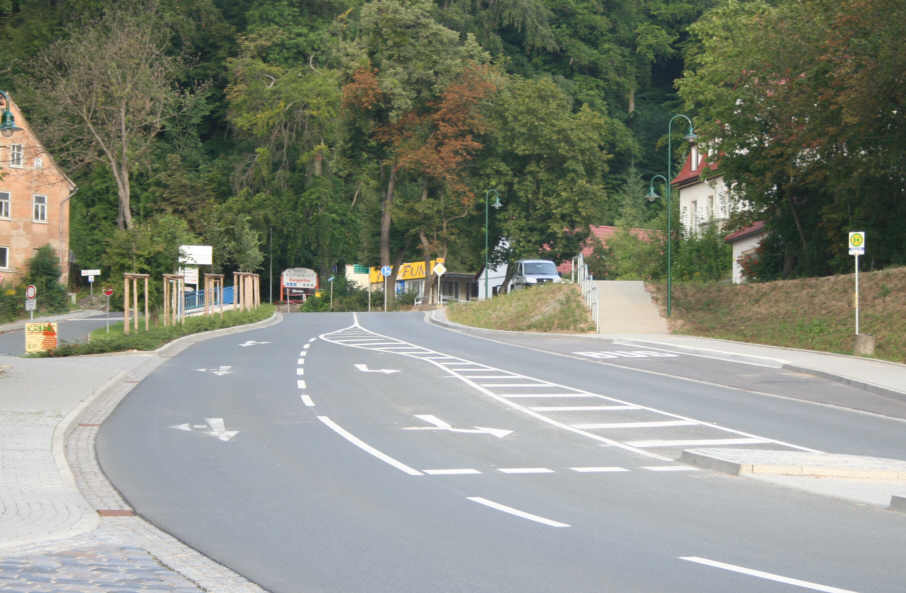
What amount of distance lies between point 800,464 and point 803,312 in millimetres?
21669

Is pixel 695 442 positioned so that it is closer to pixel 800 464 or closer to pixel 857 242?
pixel 800 464

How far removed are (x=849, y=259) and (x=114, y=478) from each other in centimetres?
3129

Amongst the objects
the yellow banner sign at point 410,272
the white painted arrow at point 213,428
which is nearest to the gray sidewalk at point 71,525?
the white painted arrow at point 213,428

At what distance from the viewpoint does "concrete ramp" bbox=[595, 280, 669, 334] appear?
117 feet

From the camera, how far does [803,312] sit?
30688mm

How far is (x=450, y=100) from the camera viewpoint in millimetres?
62750

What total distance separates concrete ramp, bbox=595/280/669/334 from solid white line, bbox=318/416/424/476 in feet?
73.8

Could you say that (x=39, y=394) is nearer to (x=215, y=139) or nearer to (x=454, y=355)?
(x=454, y=355)

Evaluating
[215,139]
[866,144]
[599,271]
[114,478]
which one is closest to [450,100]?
[599,271]

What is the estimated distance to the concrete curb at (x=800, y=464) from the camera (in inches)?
397

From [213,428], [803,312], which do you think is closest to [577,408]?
[213,428]

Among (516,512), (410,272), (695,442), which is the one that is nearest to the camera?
(516,512)

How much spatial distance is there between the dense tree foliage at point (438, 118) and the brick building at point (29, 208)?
187cm

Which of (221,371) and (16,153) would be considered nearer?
(221,371)
